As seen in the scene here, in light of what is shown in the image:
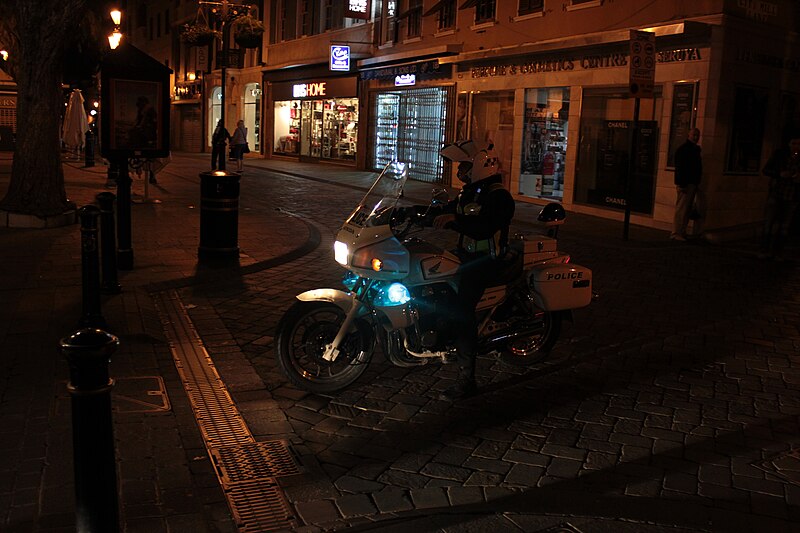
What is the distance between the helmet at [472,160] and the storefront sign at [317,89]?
24.4 meters

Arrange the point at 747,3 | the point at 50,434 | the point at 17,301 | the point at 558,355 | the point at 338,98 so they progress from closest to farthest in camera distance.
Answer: the point at 50,434 → the point at 558,355 → the point at 17,301 → the point at 747,3 → the point at 338,98

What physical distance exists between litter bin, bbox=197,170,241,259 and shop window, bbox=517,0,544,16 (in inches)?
480

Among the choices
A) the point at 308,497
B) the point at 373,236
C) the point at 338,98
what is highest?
the point at 338,98

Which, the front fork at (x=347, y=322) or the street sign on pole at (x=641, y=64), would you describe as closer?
the front fork at (x=347, y=322)

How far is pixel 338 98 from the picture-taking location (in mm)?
31062

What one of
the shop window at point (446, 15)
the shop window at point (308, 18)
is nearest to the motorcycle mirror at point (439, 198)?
the shop window at point (446, 15)

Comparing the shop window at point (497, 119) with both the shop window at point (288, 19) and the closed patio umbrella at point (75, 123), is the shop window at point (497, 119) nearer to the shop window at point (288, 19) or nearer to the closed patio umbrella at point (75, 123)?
the closed patio umbrella at point (75, 123)

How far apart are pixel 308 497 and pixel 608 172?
14.5m

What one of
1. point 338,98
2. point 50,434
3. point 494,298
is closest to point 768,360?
point 494,298

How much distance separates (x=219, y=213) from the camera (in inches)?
381

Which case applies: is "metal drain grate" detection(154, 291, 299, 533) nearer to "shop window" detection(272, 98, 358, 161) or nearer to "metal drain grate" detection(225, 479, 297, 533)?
"metal drain grate" detection(225, 479, 297, 533)

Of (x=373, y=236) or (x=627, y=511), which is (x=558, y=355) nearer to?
(x=373, y=236)

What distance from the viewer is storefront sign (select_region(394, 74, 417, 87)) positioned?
25.1 meters

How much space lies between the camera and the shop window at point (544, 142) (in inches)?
746
